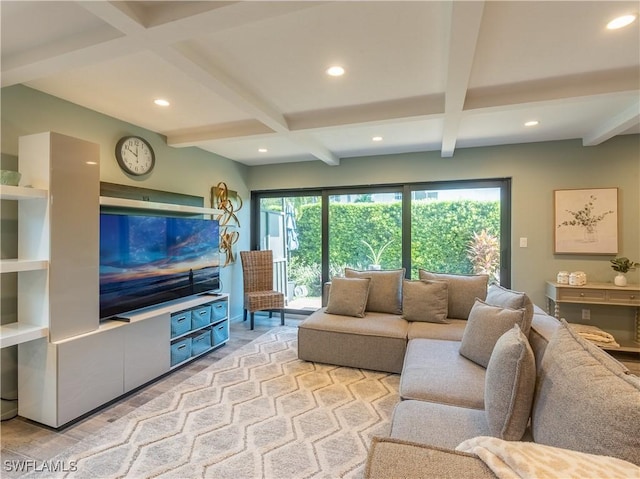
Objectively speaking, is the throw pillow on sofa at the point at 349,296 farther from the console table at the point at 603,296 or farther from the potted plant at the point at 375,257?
the console table at the point at 603,296

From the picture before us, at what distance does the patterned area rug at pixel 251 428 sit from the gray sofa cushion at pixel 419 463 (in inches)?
32.4

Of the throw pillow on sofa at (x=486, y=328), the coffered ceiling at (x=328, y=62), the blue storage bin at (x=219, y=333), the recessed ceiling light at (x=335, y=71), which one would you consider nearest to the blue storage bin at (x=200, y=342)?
the blue storage bin at (x=219, y=333)

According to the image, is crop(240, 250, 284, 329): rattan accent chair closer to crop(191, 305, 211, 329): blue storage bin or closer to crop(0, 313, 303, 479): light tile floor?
crop(191, 305, 211, 329): blue storage bin

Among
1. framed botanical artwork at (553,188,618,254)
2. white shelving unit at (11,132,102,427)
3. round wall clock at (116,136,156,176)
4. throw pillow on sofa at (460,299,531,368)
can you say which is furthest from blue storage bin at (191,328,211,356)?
framed botanical artwork at (553,188,618,254)

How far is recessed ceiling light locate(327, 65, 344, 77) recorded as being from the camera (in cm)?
212

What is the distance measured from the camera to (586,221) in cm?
366

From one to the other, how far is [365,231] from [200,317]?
8.37 feet

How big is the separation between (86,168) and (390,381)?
3005 mm

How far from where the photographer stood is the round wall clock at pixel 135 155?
3047mm

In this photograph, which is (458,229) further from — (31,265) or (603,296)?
(31,265)

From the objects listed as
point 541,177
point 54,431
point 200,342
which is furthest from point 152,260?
point 541,177

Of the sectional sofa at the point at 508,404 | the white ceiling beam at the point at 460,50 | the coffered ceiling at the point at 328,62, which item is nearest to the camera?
the sectional sofa at the point at 508,404

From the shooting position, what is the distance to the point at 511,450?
3.08ft

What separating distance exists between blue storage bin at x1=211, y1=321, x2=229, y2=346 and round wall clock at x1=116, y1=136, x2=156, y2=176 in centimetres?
185
